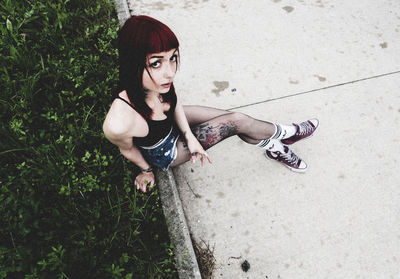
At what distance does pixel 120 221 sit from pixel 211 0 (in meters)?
2.58

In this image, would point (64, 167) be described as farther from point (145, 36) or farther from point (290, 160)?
point (290, 160)

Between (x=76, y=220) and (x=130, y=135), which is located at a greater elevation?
(x=130, y=135)

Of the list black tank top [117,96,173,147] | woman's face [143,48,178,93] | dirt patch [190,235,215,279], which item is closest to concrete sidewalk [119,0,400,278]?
dirt patch [190,235,215,279]

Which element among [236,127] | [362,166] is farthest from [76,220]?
[362,166]

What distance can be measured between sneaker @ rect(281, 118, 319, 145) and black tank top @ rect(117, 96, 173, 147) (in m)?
1.03

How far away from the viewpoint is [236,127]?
1.80 metres

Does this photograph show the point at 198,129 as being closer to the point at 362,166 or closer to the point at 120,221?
the point at 120,221

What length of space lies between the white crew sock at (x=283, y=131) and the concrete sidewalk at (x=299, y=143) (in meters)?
0.21

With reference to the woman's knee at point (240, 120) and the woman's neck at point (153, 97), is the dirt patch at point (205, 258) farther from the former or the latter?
the woman's neck at point (153, 97)

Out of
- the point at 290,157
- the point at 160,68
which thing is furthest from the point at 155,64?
the point at 290,157

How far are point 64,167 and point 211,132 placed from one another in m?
1.04

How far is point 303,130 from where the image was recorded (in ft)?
6.86

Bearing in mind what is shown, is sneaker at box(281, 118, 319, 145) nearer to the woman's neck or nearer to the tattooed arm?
the tattooed arm

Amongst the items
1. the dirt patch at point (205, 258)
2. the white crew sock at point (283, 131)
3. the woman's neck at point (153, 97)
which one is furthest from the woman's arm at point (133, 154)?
the white crew sock at point (283, 131)
